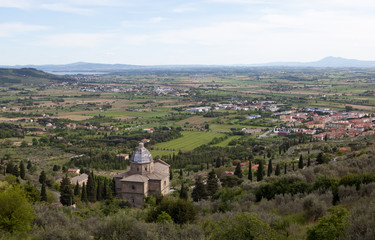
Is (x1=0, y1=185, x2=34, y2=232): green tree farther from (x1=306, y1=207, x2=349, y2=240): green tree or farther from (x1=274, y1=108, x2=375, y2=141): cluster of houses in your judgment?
(x1=274, y1=108, x2=375, y2=141): cluster of houses

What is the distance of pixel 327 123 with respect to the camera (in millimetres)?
84625

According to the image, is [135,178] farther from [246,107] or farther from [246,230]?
[246,107]

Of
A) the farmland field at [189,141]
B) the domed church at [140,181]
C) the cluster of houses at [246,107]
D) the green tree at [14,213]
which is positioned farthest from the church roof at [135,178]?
the cluster of houses at [246,107]

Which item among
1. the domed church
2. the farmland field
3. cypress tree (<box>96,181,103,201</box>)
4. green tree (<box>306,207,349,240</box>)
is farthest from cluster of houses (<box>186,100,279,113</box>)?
green tree (<box>306,207,349,240</box>)

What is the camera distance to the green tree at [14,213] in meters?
17.5

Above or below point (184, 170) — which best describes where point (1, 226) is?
above

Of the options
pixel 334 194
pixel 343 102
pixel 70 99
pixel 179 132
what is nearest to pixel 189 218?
pixel 334 194

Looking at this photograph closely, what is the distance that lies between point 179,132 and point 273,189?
52889 millimetres

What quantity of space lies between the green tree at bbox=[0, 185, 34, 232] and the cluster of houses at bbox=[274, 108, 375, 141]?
5493 centimetres

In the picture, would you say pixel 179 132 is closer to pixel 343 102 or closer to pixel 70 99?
pixel 343 102

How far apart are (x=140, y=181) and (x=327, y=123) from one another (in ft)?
206

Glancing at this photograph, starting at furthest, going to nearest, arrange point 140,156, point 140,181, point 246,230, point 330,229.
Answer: point 140,156
point 140,181
point 246,230
point 330,229

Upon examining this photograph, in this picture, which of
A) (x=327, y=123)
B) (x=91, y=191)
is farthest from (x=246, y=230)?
(x=327, y=123)

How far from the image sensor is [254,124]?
85.4 metres
